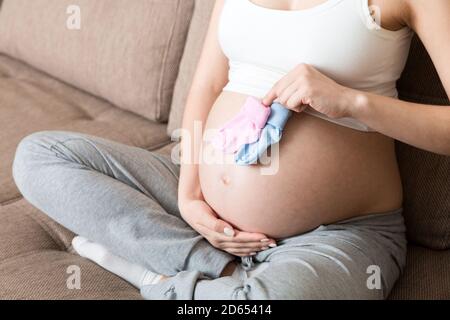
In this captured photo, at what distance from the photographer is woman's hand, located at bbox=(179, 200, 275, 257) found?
A: 104 centimetres

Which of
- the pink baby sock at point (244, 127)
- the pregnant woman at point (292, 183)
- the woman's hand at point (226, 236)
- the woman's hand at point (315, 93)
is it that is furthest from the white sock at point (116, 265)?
the woman's hand at point (315, 93)

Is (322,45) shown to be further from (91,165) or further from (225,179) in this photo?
(91,165)

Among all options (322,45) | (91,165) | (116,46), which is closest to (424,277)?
(322,45)

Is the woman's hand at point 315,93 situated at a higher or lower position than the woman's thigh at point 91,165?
higher

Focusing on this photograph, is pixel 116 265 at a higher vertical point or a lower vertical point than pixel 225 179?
lower

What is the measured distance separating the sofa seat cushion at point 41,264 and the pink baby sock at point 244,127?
278 mm

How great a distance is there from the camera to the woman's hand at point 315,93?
0.94 meters

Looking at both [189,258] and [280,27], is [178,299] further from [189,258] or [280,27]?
[280,27]

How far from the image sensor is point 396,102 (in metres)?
0.95

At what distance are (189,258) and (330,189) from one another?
25cm

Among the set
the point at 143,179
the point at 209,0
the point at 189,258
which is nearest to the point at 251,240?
the point at 189,258

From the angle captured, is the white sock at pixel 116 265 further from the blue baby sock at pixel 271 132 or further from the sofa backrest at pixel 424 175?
the sofa backrest at pixel 424 175

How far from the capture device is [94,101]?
1729 mm

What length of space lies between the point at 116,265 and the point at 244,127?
1.04ft
